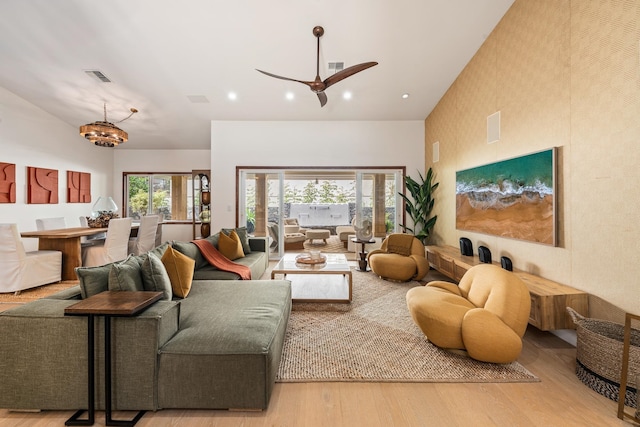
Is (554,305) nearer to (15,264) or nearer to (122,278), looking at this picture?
(122,278)

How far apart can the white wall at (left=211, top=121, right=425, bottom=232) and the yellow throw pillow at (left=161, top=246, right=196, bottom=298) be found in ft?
12.8

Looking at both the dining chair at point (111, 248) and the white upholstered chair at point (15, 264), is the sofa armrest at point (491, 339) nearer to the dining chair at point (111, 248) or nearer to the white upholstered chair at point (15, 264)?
the dining chair at point (111, 248)

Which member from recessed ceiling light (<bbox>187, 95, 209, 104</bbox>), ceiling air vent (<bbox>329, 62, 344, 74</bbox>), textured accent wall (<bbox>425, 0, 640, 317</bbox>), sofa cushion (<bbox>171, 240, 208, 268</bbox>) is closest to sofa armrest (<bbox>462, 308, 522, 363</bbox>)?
textured accent wall (<bbox>425, 0, 640, 317</bbox>)

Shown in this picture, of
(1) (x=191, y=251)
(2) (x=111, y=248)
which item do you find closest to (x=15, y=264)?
(2) (x=111, y=248)

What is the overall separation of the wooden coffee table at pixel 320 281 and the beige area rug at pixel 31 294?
324cm

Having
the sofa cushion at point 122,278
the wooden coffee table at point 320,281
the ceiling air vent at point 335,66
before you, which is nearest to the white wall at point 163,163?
the ceiling air vent at point 335,66

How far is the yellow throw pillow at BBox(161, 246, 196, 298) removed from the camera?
8.26 feet

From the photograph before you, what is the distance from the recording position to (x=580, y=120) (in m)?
2.53

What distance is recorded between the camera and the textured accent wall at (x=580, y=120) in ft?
6.97

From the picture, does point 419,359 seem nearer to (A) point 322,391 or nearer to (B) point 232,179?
(A) point 322,391

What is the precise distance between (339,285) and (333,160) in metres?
3.01

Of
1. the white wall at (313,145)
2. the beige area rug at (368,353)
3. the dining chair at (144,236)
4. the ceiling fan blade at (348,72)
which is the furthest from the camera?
the white wall at (313,145)

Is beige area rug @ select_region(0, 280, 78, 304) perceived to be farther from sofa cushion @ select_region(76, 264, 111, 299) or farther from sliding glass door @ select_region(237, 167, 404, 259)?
sliding glass door @ select_region(237, 167, 404, 259)

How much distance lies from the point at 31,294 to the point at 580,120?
6.67m
